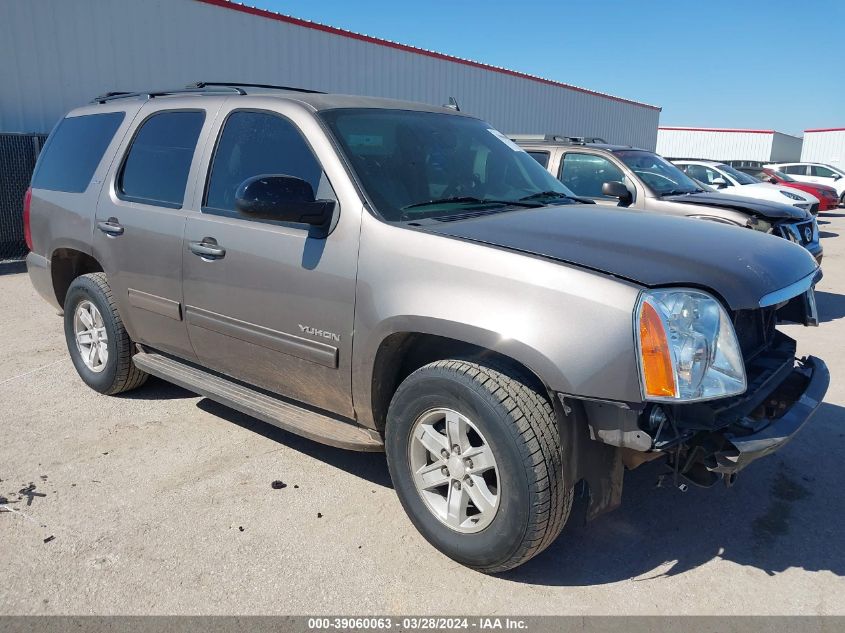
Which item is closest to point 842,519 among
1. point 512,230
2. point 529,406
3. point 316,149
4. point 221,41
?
point 529,406

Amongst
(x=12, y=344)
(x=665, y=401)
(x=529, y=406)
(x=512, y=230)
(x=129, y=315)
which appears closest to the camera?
(x=665, y=401)

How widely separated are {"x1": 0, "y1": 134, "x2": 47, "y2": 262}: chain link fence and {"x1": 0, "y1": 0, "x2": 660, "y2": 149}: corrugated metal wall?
86 cm

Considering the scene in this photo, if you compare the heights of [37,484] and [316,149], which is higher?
[316,149]

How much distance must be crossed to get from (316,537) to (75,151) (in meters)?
3.39

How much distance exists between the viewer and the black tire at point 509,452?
2.56 m

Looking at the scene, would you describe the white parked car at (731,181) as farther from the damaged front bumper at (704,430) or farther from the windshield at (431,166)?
the damaged front bumper at (704,430)

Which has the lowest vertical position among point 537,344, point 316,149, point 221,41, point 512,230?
point 537,344

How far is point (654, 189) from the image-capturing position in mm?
7711

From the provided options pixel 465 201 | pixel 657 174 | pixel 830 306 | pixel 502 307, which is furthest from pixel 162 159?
pixel 830 306

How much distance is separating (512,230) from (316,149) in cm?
105

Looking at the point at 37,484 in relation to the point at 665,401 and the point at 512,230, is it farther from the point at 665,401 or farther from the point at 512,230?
the point at 665,401

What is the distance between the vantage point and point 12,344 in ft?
19.9

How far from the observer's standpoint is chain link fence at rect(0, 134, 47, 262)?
1002 centimetres

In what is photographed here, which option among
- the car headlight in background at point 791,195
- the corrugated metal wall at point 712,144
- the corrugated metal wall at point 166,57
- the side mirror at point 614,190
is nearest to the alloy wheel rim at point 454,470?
the side mirror at point 614,190
